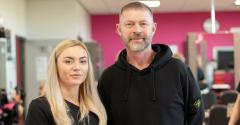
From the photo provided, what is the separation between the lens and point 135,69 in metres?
2.02

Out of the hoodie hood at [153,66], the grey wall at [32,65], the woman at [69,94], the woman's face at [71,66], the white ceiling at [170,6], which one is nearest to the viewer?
the woman at [69,94]

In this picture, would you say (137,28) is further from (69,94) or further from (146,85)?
(69,94)

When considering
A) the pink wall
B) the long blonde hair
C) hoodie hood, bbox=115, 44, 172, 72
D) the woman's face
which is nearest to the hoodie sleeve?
hoodie hood, bbox=115, 44, 172, 72

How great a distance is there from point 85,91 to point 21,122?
11.5 feet

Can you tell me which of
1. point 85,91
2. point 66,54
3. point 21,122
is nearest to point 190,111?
point 85,91

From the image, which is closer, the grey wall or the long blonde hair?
the long blonde hair

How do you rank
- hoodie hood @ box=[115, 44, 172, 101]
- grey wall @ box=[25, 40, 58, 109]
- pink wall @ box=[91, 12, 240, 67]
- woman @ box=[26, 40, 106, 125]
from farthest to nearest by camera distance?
pink wall @ box=[91, 12, 240, 67]
grey wall @ box=[25, 40, 58, 109]
hoodie hood @ box=[115, 44, 172, 101]
woman @ box=[26, 40, 106, 125]

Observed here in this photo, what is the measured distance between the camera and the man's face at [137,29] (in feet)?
6.33

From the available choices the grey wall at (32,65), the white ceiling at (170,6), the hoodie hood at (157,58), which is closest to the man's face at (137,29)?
the hoodie hood at (157,58)

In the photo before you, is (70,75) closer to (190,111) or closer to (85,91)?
(85,91)

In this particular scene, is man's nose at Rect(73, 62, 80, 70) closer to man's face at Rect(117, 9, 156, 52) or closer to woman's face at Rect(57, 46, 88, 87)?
woman's face at Rect(57, 46, 88, 87)

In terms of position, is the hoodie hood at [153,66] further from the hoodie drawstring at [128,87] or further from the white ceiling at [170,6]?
the white ceiling at [170,6]

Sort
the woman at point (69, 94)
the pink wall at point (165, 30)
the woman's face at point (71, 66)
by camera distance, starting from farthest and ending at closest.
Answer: the pink wall at point (165, 30) < the woman's face at point (71, 66) < the woman at point (69, 94)

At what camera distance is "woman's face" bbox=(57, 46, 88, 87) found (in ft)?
6.12
